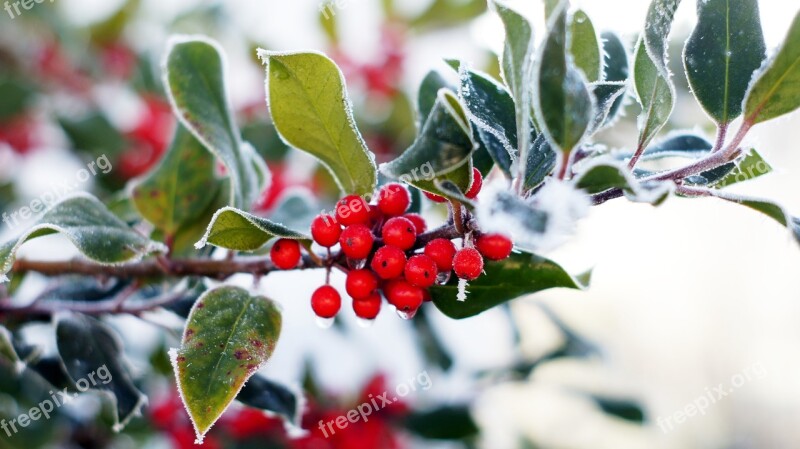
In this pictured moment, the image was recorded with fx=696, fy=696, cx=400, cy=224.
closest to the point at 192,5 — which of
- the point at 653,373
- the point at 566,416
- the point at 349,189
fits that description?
the point at 349,189

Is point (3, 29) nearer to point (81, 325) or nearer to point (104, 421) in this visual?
point (104, 421)

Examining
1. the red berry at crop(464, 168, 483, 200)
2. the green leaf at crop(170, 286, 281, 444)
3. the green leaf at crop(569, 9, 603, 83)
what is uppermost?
the green leaf at crop(569, 9, 603, 83)

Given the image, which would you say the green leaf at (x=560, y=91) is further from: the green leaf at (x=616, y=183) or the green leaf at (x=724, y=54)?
the green leaf at (x=724, y=54)

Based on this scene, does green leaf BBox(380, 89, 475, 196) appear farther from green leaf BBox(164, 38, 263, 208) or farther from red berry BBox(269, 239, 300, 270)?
green leaf BBox(164, 38, 263, 208)

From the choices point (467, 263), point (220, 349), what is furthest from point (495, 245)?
point (220, 349)
